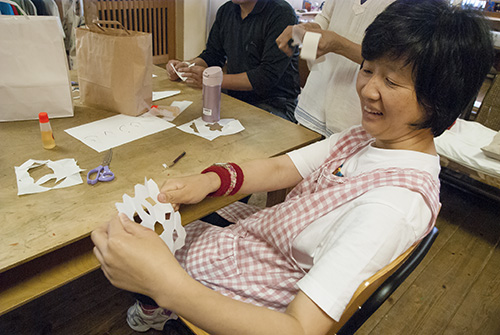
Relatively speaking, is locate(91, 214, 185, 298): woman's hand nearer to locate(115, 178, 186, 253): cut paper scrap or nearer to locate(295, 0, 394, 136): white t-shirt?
locate(115, 178, 186, 253): cut paper scrap

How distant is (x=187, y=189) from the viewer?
89cm

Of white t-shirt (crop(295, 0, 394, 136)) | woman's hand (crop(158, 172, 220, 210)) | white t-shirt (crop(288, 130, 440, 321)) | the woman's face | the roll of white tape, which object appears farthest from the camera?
white t-shirt (crop(295, 0, 394, 136))

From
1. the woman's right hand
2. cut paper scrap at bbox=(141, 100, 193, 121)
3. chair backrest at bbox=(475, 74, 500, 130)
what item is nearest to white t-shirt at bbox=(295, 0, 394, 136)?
cut paper scrap at bbox=(141, 100, 193, 121)

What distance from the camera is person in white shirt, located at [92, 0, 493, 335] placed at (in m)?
0.60

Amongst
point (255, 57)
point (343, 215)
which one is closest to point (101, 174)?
point (343, 215)

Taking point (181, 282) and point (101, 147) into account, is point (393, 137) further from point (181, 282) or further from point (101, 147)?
point (101, 147)

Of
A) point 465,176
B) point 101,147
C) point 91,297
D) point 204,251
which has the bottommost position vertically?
point 91,297

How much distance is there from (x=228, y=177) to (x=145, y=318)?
0.79m

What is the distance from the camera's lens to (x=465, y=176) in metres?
2.23

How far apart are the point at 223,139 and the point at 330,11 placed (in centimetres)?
77

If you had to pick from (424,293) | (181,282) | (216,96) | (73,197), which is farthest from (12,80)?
(424,293)

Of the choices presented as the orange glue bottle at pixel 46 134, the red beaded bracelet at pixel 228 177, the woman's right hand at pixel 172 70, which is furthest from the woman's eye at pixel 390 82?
the woman's right hand at pixel 172 70

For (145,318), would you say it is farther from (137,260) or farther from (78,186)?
(137,260)

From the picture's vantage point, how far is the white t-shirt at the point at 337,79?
1.33 metres
